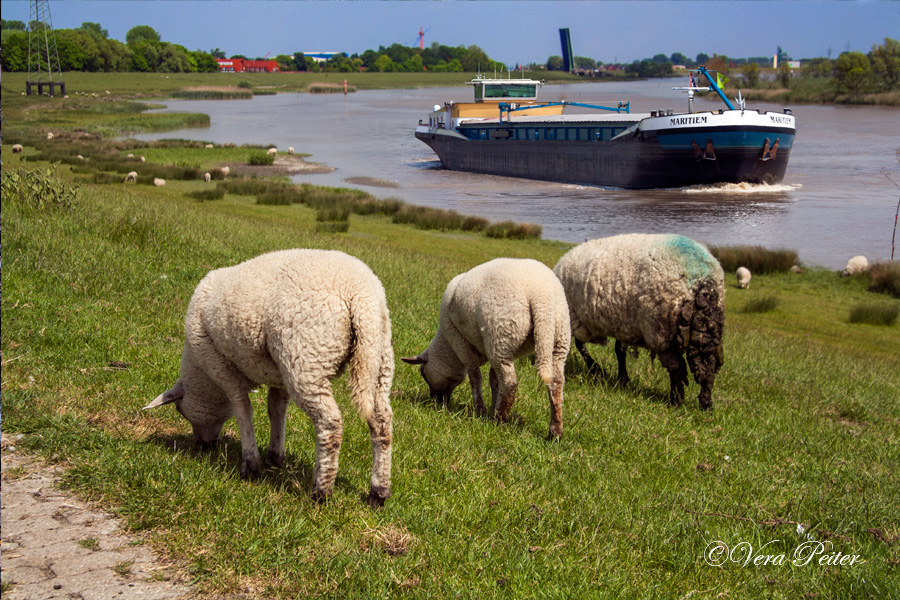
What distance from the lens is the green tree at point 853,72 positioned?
8425 cm

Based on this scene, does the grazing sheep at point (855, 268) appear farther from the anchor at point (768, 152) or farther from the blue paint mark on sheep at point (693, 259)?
the anchor at point (768, 152)

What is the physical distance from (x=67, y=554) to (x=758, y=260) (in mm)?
20146

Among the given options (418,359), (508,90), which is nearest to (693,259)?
(418,359)

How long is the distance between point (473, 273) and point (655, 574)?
3318 millimetres

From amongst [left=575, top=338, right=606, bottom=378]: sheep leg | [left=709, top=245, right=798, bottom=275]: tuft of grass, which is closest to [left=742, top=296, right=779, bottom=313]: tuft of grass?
[left=709, top=245, right=798, bottom=275]: tuft of grass

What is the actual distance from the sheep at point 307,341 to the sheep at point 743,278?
641 inches

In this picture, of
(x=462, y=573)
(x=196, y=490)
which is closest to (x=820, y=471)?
(x=462, y=573)

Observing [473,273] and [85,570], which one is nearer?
[85,570]

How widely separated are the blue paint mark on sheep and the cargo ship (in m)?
29.8

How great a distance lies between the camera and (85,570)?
3.40 metres

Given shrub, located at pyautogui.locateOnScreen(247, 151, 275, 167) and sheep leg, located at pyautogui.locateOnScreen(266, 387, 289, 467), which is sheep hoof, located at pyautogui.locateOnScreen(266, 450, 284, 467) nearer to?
sheep leg, located at pyautogui.locateOnScreen(266, 387, 289, 467)

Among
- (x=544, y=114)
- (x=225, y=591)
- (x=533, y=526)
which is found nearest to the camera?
(x=225, y=591)

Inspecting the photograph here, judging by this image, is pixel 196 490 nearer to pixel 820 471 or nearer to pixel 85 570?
pixel 85 570

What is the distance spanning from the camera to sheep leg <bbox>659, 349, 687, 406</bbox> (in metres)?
8.20
